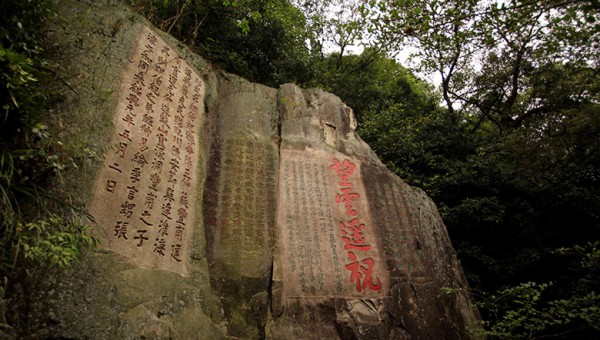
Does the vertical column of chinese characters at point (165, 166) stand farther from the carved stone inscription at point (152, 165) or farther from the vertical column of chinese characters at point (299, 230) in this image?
the vertical column of chinese characters at point (299, 230)

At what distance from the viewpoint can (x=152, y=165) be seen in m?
3.84

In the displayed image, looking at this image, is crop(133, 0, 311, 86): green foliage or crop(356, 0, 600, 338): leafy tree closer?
crop(356, 0, 600, 338): leafy tree

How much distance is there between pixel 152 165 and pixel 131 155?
258 millimetres

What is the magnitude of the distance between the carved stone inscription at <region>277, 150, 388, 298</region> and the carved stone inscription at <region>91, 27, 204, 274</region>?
1369mm

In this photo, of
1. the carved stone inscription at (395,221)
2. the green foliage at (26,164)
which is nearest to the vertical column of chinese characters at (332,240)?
the carved stone inscription at (395,221)

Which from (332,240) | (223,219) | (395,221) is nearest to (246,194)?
(223,219)

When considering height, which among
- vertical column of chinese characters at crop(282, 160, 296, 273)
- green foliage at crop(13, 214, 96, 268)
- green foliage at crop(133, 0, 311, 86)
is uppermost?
green foliage at crop(133, 0, 311, 86)

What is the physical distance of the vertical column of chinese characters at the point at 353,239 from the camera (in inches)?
183

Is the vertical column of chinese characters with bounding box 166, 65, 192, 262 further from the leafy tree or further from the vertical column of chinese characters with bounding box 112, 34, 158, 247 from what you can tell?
the leafy tree

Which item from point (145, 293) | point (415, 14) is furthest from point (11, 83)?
point (415, 14)

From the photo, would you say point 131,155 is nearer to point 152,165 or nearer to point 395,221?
point 152,165

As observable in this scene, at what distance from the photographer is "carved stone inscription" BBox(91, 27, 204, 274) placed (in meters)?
3.30

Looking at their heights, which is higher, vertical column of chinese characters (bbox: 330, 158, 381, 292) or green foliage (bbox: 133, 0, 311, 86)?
green foliage (bbox: 133, 0, 311, 86)

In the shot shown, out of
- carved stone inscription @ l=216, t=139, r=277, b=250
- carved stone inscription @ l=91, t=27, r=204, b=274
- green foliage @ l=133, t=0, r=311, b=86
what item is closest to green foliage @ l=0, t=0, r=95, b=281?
carved stone inscription @ l=91, t=27, r=204, b=274
